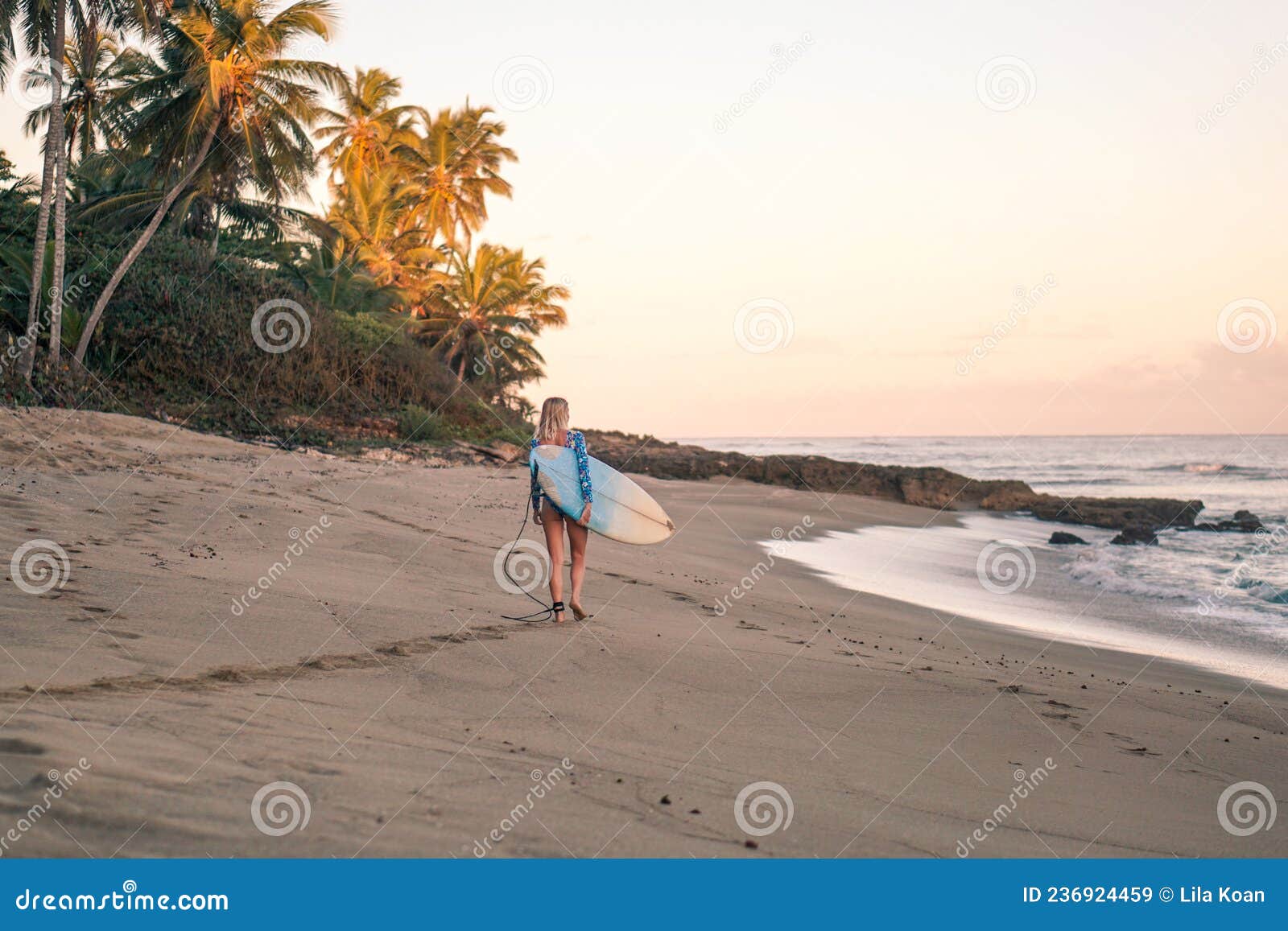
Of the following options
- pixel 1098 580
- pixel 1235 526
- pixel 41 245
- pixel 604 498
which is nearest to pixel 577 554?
pixel 604 498

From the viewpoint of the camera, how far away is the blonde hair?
679 cm

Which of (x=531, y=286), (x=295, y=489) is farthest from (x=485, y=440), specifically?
(x=531, y=286)

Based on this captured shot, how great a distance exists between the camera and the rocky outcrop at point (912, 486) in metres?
24.0

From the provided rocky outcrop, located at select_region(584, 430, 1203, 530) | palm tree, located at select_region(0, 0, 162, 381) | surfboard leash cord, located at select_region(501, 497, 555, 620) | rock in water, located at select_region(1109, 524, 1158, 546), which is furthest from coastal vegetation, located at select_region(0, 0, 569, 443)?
rock in water, located at select_region(1109, 524, 1158, 546)

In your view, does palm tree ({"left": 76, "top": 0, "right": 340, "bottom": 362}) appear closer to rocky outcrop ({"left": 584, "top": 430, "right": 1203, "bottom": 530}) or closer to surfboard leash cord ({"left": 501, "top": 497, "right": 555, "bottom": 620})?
rocky outcrop ({"left": 584, "top": 430, "right": 1203, "bottom": 530})

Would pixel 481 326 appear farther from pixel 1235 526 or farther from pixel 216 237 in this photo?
pixel 1235 526

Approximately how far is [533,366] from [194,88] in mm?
16984

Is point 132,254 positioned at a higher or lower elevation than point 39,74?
lower

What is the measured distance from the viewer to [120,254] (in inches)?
837

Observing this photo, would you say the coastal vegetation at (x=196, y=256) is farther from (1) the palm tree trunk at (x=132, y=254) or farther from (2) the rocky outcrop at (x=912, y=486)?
(2) the rocky outcrop at (x=912, y=486)

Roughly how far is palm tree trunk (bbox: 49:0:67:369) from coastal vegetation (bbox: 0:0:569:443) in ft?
0.13

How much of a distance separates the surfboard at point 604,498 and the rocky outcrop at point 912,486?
56.7ft

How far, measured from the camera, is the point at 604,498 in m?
7.53

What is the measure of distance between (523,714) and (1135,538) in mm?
17272
